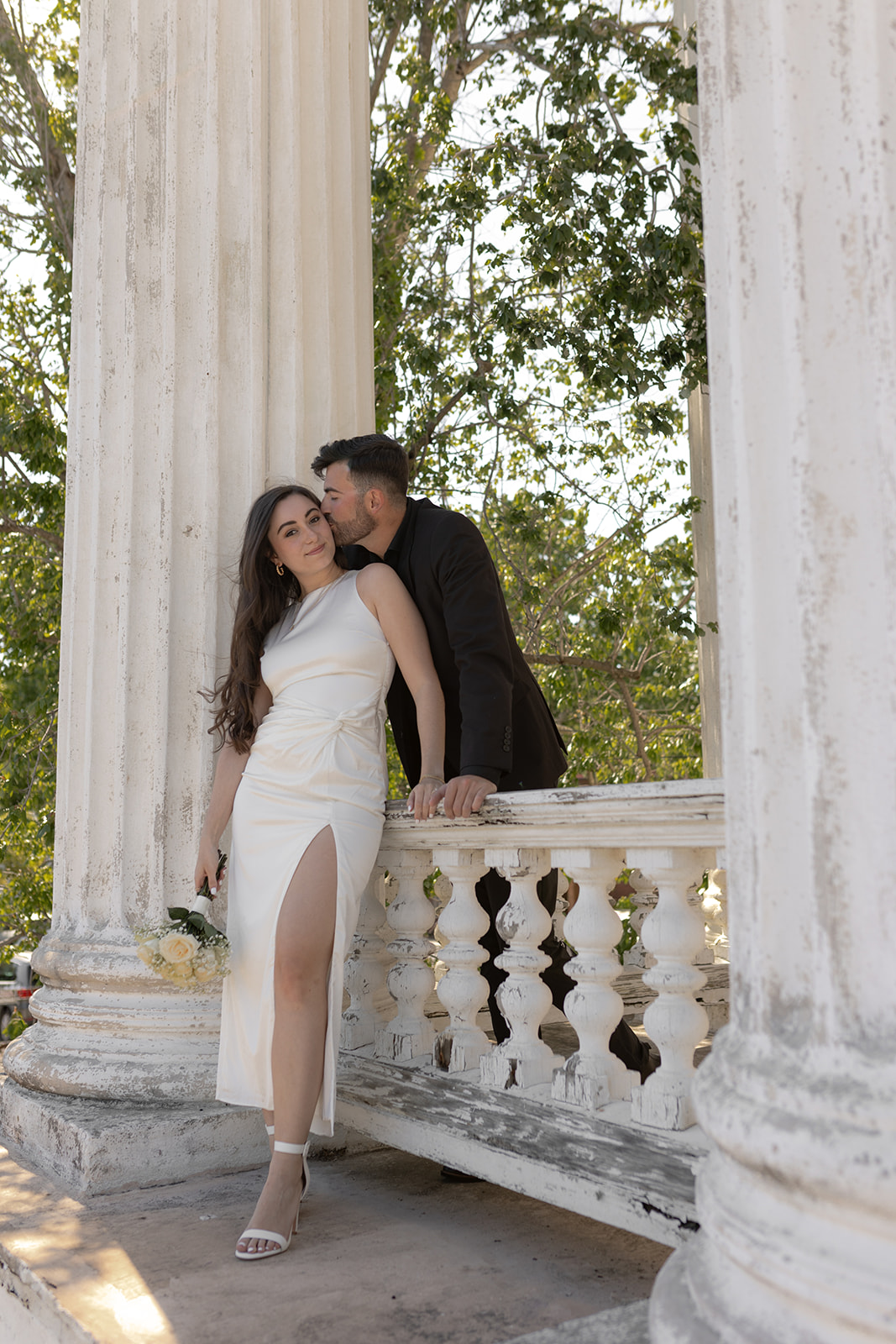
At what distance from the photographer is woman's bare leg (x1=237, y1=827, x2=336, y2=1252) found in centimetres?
345

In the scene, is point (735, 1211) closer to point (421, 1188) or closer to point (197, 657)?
point (421, 1188)

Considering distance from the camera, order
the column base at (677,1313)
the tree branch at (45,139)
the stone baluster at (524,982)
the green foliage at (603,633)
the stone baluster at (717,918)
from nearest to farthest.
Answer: the column base at (677,1313), the stone baluster at (524,982), the stone baluster at (717,918), the tree branch at (45,139), the green foliage at (603,633)

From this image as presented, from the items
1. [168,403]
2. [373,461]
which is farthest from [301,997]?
[168,403]

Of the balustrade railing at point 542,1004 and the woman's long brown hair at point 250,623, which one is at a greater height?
the woman's long brown hair at point 250,623

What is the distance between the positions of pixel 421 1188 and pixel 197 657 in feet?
6.71

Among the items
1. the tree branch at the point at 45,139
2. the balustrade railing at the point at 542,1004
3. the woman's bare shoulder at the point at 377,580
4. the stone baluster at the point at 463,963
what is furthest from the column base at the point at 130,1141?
the tree branch at the point at 45,139

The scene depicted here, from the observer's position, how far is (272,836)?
3.76 m

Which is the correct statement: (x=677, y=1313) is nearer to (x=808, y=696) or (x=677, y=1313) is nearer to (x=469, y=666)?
(x=808, y=696)

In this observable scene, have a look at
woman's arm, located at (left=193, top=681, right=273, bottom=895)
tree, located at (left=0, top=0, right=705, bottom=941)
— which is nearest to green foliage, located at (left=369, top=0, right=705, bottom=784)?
tree, located at (left=0, top=0, right=705, bottom=941)

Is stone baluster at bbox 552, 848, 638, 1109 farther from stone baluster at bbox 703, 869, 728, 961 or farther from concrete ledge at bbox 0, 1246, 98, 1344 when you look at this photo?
stone baluster at bbox 703, 869, 728, 961

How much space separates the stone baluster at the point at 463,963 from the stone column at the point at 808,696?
5.67 ft

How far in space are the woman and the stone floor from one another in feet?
0.81

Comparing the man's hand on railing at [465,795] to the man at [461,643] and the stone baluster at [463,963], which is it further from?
the stone baluster at [463,963]

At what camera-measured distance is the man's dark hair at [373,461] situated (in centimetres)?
431
